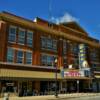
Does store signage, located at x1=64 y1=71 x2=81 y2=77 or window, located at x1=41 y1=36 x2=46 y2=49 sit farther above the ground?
window, located at x1=41 y1=36 x2=46 y2=49

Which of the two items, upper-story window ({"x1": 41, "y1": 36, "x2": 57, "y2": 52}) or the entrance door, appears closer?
the entrance door

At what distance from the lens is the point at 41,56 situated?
135 ft

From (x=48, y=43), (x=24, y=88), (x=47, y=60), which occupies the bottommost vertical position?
(x=24, y=88)

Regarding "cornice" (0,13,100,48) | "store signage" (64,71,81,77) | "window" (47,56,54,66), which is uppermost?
"cornice" (0,13,100,48)

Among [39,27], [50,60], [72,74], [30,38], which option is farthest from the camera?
[72,74]

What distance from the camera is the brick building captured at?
35281mm

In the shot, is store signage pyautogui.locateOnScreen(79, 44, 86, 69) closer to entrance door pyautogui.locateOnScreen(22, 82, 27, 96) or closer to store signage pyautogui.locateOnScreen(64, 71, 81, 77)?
store signage pyautogui.locateOnScreen(64, 71, 81, 77)

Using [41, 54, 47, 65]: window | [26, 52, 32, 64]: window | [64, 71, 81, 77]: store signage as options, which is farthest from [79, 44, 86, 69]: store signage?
[26, 52, 32, 64]: window

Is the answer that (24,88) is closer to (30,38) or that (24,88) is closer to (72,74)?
(30,38)

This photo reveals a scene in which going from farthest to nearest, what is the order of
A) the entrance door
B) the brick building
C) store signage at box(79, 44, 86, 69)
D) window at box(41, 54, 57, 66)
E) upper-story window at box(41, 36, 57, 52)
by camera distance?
1. store signage at box(79, 44, 86, 69)
2. upper-story window at box(41, 36, 57, 52)
3. window at box(41, 54, 57, 66)
4. the entrance door
5. the brick building

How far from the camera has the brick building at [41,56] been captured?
35.3m

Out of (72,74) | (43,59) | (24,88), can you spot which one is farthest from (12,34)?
(72,74)

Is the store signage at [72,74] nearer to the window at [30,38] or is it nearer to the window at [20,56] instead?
the window at [30,38]

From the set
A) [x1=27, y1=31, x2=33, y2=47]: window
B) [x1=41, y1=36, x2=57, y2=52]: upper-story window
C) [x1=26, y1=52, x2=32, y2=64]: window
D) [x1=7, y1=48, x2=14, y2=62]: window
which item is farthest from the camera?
[x1=41, y1=36, x2=57, y2=52]: upper-story window
